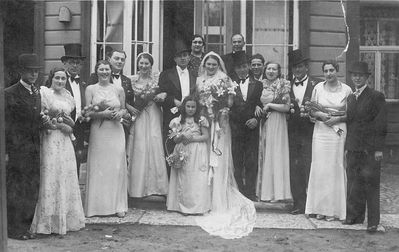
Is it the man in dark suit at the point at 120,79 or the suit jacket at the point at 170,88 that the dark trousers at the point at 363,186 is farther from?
the man in dark suit at the point at 120,79

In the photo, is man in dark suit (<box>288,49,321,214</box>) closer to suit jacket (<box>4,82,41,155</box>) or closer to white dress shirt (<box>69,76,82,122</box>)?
white dress shirt (<box>69,76,82,122</box>)

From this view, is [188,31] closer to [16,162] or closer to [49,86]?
[49,86]

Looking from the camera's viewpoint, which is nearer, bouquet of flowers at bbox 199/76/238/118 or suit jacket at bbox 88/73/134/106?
bouquet of flowers at bbox 199/76/238/118

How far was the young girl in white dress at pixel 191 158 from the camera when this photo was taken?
7000mm

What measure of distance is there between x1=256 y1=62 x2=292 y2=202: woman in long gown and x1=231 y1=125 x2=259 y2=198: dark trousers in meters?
0.09

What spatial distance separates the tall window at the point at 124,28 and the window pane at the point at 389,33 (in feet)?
16.9

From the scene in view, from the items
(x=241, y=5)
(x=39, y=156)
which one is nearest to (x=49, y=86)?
(x=39, y=156)

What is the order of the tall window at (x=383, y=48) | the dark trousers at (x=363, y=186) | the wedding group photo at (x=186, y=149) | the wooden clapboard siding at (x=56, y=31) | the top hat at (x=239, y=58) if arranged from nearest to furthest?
1. the wedding group photo at (x=186, y=149)
2. the dark trousers at (x=363, y=186)
3. the top hat at (x=239, y=58)
4. the wooden clapboard siding at (x=56, y=31)
5. the tall window at (x=383, y=48)

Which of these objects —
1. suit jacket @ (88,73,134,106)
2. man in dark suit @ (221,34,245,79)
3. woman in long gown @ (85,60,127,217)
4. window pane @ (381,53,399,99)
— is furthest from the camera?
window pane @ (381,53,399,99)

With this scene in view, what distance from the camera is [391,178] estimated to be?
10133 mm

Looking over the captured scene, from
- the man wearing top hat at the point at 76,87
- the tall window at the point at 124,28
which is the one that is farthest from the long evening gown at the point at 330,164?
the tall window at the point at 124,28

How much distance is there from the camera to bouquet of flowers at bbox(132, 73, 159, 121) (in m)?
7.16

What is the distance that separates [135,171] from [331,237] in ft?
8.53

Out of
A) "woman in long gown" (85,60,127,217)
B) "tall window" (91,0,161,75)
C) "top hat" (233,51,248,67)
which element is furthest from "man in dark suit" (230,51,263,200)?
"tall window" (91,0,161,75)
